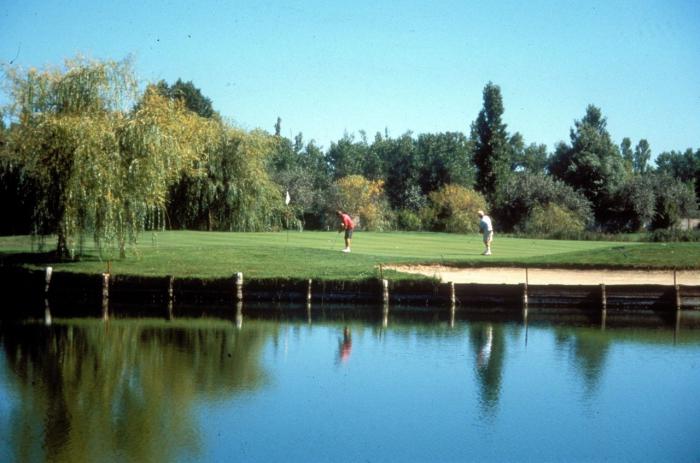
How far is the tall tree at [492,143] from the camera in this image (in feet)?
244

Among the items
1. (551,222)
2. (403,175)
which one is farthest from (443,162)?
(551,222)

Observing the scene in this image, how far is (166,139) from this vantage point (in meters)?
29.5

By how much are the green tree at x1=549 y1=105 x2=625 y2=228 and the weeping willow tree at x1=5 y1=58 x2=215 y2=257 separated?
5307 centimetres

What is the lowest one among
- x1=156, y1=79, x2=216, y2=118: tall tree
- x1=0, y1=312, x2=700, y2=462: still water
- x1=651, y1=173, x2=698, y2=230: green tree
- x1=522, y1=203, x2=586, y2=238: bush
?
x1=0, y1=312, x2=700, y2=462: still water

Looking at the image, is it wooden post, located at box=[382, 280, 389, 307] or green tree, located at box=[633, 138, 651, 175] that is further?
green tree, located at box=[633, 138, 651, 175]

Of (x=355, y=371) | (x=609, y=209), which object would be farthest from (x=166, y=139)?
(x=609, y=209)

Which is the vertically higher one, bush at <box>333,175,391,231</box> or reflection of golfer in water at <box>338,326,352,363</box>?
bush at <box>333,175,391,231</box>

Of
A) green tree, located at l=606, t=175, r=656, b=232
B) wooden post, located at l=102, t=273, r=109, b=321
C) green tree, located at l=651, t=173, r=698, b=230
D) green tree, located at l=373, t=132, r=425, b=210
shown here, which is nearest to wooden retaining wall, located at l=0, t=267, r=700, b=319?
wooden post, located at l=102, t=273, r=109, b=321

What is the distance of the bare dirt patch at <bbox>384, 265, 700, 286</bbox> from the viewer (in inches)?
1185

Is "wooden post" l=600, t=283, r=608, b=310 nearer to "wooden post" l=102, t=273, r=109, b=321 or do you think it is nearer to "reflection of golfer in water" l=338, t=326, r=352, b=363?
"reflection of golfer in water" l=338, t=326, r=352, b=363

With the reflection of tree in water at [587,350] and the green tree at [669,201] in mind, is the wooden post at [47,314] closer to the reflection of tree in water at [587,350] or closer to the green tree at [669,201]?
the reflection of tree in water at [587,350]

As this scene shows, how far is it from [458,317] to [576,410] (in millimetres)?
10540

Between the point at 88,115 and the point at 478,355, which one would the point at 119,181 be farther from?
the point at 478,355

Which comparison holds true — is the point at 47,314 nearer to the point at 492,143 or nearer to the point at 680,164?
the point at 492,143
